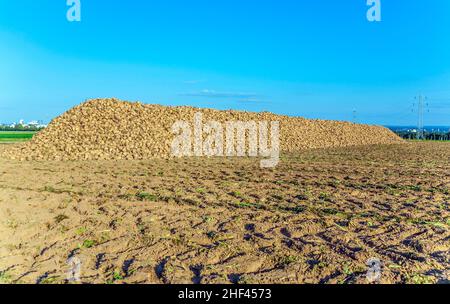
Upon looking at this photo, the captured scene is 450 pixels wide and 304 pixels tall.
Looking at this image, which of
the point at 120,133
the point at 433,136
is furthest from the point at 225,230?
the point at 433,136

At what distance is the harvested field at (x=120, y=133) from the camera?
19266 millimetres

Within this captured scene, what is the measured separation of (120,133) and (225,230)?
54.9ft

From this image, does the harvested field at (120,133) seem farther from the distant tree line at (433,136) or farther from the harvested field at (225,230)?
the distant tree line at (433,136)

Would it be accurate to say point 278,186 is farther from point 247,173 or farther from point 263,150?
point 263,150

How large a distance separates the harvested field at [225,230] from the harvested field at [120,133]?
8472mm

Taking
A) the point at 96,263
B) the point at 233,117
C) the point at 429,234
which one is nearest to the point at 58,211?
the point at 96,263

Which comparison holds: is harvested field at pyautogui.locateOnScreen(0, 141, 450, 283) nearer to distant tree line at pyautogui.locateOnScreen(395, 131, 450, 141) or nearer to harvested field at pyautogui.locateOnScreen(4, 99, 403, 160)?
harvested field at pyautogui.locateOnScreen(4, 99, 403, 160)

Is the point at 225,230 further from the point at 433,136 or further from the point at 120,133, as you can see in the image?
the point at 433,136

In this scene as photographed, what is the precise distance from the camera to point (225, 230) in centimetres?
604

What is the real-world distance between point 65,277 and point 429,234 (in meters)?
5.35

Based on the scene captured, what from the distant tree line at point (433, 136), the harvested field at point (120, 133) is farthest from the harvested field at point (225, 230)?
the distant tree line at point (433, 136)

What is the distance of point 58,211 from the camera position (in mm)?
7355

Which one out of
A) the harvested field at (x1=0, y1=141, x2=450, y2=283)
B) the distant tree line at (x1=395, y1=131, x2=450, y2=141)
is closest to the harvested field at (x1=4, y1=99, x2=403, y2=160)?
the harvested field at (x1=0, y1=141, x2=450, y2=283)
